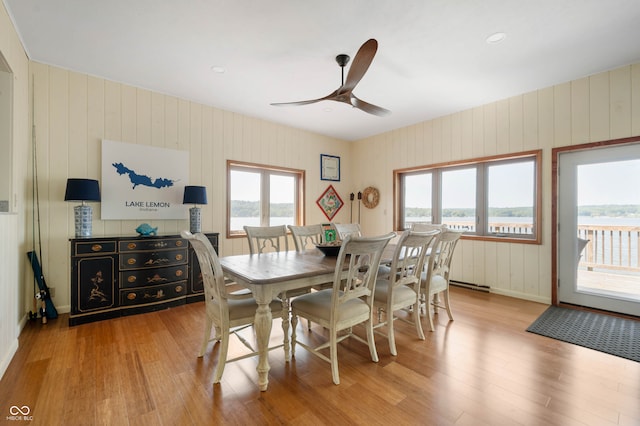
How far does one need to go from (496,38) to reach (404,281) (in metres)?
2.35

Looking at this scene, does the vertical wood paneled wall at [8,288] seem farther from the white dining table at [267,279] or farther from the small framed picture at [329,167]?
the small framed picture at [329,167]

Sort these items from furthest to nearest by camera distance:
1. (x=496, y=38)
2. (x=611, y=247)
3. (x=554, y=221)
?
(x=554, y=221) < (x=611, y=247) < (x=496, y=38)

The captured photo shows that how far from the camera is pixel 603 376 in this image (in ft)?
6.66

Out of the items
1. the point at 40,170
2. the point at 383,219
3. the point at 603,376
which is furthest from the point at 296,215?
the point at 603,376

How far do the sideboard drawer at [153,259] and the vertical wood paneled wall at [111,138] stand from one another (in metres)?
0.51

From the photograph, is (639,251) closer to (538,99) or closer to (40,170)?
(538,99)

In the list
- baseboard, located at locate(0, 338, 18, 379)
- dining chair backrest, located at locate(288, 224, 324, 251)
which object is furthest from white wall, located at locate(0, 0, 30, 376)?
dining chair backrest, located at locate(288, 224, 324, 251)

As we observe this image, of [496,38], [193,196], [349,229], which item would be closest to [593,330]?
[349,229]

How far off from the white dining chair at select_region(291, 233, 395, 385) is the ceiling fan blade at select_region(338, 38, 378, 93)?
133cm

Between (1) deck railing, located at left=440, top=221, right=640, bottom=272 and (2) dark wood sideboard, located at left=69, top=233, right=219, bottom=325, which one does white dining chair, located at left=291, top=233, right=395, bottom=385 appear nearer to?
(2) dark wood sideboard, located at left=69, top=233, right=219, bottom=325

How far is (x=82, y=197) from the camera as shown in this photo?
2.92 metres

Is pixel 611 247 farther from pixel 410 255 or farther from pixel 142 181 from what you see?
pixel 142 181

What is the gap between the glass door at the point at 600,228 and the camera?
10.3 feet

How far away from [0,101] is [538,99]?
5.68 metres
